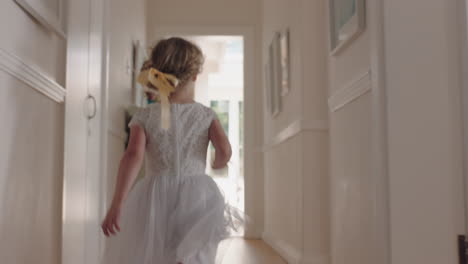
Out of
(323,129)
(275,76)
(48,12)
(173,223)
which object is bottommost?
(173,223)

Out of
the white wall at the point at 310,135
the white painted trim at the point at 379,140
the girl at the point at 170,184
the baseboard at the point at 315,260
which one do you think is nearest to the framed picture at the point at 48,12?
the girl at the point at 170,184

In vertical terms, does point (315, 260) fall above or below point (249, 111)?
below

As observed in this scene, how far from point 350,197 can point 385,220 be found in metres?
0.61

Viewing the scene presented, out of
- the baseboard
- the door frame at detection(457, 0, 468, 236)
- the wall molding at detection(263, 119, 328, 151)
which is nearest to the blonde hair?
the door frame at detection(457, 0, 468, 236)

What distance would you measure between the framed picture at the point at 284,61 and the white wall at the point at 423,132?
2.40 metres

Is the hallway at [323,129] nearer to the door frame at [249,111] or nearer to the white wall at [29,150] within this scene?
the white wall at [29,150]

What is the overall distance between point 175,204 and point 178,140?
0.75 ft

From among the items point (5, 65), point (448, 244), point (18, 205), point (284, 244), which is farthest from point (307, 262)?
point (5, 65)

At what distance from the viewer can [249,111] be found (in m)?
6.64

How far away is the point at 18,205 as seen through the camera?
6.15ft

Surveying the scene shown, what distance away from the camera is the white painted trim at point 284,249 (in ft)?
13.3

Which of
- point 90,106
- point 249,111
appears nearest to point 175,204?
point 90,106

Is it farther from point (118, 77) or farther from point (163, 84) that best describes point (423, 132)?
point (118, 77)

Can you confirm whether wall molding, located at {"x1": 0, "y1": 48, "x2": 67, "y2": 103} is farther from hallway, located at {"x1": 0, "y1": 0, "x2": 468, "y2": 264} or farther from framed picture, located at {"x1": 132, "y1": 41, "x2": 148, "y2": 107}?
framed picture, located at {"x1": 132, "y1": 41, "x2": 148, "y2": 107}
